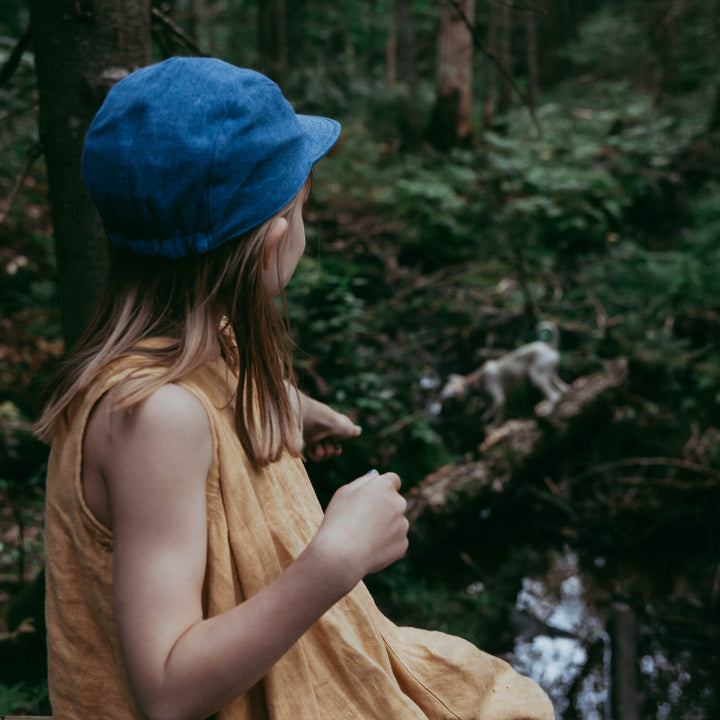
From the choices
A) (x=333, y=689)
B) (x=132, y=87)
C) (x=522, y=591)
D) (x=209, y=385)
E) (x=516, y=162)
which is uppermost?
(x=132, y=87)

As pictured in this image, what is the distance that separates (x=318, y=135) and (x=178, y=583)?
2.38ft

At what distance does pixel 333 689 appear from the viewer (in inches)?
40.0

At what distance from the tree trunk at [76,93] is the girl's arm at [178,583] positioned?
1.03 metres

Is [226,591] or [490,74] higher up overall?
[226,591]

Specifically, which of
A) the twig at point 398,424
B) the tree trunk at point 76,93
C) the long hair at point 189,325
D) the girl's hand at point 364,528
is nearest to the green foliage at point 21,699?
the tree trunk at point 76,93

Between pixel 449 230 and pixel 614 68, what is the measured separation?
11.9 m

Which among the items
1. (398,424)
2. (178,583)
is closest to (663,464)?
(398,424)

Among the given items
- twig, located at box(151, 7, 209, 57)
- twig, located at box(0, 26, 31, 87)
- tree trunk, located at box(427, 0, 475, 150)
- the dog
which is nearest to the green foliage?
twig, located at box(0, 26, 31, 87)

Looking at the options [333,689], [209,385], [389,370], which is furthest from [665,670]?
[209,385]

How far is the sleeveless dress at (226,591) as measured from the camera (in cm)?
90

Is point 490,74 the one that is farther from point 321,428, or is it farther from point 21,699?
point 21,699

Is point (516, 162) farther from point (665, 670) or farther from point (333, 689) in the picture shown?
point (333, 689)

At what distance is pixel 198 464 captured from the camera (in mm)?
847

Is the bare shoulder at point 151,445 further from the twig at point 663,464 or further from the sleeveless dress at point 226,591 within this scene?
the twig at point 663,464
